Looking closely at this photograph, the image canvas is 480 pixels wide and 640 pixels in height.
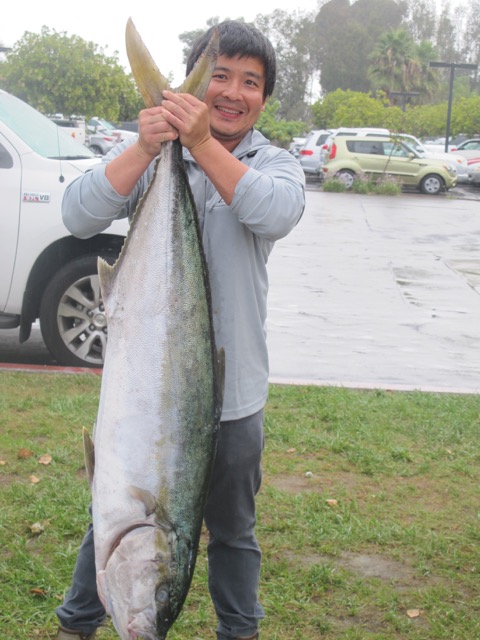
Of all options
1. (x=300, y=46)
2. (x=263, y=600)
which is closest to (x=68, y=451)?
(x=263, y=600)

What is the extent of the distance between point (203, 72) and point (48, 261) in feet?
14.6

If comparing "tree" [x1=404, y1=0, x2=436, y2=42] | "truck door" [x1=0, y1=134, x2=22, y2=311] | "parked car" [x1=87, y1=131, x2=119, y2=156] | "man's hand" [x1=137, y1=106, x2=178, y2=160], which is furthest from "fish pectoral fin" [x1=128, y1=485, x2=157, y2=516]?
"tree" [x1=404, y1=0, x2=436, y2=42]

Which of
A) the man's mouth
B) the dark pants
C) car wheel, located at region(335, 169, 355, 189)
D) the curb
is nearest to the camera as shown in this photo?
the man's mouth

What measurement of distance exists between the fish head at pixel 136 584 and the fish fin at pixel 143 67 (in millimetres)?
1026

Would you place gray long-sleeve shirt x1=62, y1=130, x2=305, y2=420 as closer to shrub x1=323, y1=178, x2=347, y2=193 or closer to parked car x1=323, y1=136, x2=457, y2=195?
shrub x1=323, y1=178, x2=347, y2=193

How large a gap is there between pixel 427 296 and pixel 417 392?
4.66 m

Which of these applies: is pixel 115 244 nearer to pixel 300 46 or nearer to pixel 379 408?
pixel 379 408

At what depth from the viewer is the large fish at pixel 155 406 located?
6.84ft

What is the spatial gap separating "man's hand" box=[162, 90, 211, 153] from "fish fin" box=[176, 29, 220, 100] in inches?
1.3

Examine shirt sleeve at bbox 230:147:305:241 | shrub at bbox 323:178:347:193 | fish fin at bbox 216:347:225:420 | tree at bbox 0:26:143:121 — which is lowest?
shrub at bbox 323:178:347:193

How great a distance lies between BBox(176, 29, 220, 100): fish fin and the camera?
212 cm

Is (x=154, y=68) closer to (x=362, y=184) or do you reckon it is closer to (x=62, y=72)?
(x=362, y=184)

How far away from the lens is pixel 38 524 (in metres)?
4.00

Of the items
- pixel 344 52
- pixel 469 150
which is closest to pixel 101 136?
pixel 469 150
